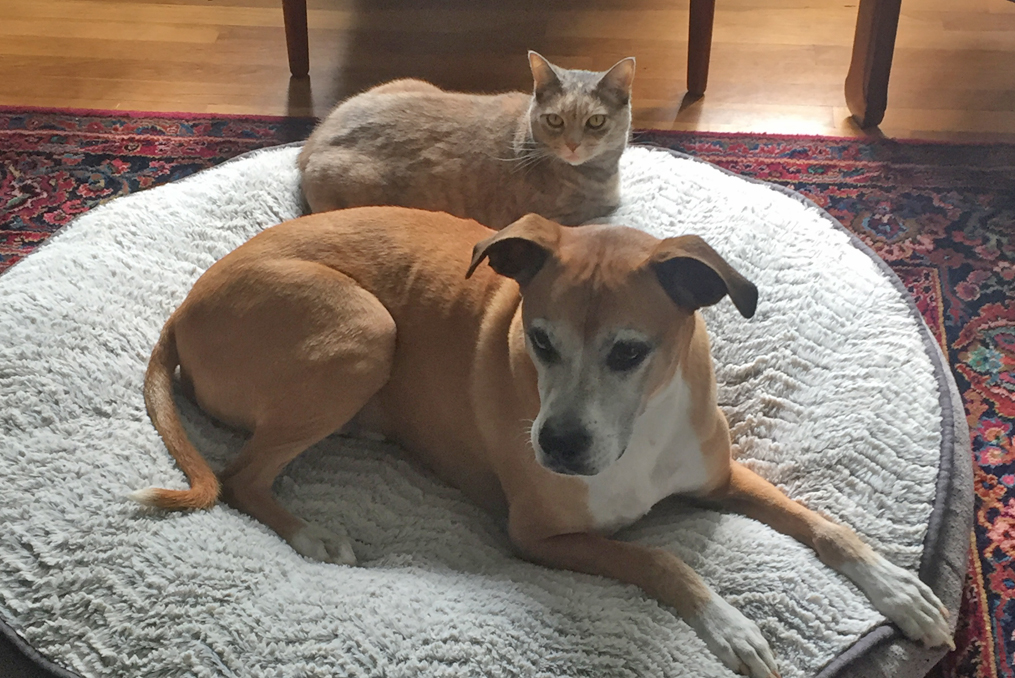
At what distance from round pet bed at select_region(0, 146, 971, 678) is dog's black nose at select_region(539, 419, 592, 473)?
1.01 ft

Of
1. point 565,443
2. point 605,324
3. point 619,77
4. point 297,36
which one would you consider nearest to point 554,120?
point 619,77

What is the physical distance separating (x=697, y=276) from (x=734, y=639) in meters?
0.64

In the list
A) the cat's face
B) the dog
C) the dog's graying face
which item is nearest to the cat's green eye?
Answer: the cat's face

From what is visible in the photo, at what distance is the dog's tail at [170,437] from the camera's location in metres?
1.77

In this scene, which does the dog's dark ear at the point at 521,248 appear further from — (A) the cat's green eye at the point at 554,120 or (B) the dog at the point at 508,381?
(A) the cat's green eye at the point at 554,120

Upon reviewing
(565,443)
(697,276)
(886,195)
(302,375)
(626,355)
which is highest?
(697,276)

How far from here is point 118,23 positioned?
4.23m

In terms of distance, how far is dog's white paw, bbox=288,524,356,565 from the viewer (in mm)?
1870

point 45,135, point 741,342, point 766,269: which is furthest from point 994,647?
point 45,135

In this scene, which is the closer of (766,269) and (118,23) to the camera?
(766,269)

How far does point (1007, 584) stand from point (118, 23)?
4.15 m

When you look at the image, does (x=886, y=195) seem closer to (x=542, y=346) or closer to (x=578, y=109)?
(x=578, y=109)

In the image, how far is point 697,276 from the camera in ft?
5.06

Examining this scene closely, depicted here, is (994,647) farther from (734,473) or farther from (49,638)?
(49,638)
